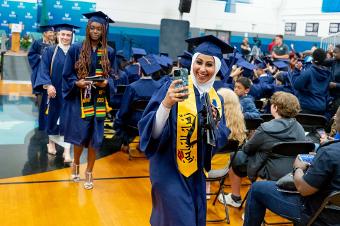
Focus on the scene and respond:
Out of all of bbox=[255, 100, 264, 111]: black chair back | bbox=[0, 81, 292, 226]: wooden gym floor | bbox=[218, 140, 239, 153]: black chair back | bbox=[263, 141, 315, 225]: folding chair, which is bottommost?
bbox=[0, 81, 292, 226]: wooden gym floor

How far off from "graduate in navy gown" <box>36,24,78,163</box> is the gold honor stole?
2475 mm

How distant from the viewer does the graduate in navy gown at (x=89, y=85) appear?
13.5 feet

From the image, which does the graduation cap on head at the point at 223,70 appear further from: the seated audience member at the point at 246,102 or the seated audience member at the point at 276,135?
the seated audience member at the point at 276,135

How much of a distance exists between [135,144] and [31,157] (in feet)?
5.39

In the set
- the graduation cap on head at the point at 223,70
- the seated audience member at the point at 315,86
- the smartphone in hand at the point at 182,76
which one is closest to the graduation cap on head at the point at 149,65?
the graduation cap on head at the point at 223,70

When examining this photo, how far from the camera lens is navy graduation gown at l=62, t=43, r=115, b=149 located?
4.17m

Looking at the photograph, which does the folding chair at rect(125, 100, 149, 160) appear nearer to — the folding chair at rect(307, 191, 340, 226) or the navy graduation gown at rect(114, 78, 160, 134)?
the navy graduation gown at rect(114, 78, 160, 134)

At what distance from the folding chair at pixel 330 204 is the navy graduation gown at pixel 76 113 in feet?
7.58

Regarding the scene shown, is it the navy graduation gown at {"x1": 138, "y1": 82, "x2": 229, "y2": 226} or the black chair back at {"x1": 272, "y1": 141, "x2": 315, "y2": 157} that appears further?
the black chair back at {"x1": 272, "y1": 141, "x2": 315, "y2": 157}

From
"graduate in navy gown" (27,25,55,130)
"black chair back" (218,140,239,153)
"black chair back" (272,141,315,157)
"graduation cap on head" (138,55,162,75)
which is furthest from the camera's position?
"graduate in navy gown" (27,25,55,130)

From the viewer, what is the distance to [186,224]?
2346 mm

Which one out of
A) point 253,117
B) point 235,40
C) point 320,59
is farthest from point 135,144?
point 235,40

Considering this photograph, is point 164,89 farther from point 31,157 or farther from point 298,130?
point 31,157

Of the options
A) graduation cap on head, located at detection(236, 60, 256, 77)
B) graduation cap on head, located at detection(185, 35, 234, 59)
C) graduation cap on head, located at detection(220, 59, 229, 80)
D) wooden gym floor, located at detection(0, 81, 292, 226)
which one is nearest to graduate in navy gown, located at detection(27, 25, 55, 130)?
wooden gym floor, located at detection(0, 81, 292, 226)
